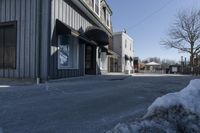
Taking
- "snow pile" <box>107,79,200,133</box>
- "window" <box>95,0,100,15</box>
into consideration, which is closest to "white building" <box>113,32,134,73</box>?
"window" <box>95,0,100,15</box>

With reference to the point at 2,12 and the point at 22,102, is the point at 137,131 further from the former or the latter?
the point at 2,12

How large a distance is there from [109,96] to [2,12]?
685 cm

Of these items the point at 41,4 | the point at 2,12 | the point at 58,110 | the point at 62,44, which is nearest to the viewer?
the point at 58,110

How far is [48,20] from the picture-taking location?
35.4 ft

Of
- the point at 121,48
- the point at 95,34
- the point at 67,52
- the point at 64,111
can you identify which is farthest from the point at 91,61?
the point at 121,48

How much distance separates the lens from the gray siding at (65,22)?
11195 millimetres

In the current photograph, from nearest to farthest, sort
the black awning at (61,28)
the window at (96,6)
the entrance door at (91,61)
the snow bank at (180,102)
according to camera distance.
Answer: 1. the snow bank at (180,102)
2. the black awning at (61,28)
3. the window at (96,6)
4. the entrance door at (91,61)

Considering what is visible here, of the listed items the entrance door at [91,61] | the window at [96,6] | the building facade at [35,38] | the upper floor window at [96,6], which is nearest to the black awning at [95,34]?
the building facade at [35,38]

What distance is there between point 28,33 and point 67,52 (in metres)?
2.78

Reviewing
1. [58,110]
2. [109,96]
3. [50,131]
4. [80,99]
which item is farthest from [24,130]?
[109,96]

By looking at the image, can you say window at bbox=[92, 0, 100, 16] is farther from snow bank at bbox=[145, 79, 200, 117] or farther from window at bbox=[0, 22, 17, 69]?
snow bank at bbox=[145, 79, 200, 117]

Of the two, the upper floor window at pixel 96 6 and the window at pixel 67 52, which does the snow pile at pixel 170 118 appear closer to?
the window at pixel 67 52

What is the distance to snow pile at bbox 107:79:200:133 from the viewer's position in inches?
145

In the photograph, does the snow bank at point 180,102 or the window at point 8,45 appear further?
the window at point 8,45
